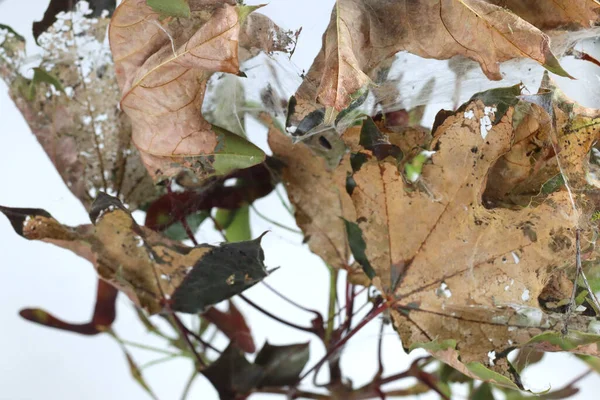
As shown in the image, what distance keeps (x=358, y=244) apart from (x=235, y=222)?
13cm

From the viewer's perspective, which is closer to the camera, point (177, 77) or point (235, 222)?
point (177, 77)

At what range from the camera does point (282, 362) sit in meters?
0.36

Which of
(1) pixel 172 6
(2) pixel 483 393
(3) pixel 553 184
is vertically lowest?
(2) pixel 483 393

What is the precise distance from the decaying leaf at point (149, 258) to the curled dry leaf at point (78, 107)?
5cm

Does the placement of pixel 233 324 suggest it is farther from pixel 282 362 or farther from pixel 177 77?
pixel 177 77

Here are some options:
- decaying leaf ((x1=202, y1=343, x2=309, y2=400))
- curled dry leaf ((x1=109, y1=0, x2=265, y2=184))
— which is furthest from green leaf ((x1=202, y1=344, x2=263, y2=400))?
curled dry leaf ((x1=109, y1=0, x2=265, y2=184))

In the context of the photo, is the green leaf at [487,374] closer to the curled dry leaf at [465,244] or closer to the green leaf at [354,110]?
the curled dry leaf at [465,244]

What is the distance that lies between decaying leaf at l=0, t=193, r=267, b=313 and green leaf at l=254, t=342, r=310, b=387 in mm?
68

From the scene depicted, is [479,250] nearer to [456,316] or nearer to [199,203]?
[456,316]

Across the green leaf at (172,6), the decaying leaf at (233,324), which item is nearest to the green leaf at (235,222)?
the decaying leaf at (233,324)

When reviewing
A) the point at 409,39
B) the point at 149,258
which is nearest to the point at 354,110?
→ the point at 409,39

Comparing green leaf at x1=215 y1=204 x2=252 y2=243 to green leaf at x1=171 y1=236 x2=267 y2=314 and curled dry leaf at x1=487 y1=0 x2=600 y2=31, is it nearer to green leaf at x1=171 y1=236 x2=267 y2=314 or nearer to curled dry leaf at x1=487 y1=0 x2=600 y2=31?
green leaf at x1=171 y1=236 x2=267 y2=314

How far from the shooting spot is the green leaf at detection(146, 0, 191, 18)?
0.72 ft

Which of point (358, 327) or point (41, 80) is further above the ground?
point (41, 80)
